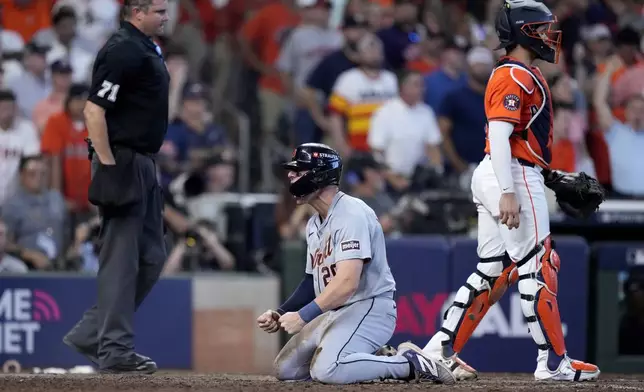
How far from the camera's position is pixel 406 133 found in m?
12.4

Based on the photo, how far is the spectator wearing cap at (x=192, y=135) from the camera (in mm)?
12039

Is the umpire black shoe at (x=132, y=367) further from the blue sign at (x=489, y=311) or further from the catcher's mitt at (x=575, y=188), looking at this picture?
the blue sign at (x=489, y=311)

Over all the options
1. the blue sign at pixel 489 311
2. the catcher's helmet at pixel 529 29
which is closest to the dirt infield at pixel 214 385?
the catcher's helmet at pixel 529 29

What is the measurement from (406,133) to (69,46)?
12.5ft

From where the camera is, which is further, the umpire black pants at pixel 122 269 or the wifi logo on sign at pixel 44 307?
the wifi logo on sign at pixel 44 307

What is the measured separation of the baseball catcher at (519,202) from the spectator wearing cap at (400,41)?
648cm

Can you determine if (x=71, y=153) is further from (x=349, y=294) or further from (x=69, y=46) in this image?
(x=349, y=294)

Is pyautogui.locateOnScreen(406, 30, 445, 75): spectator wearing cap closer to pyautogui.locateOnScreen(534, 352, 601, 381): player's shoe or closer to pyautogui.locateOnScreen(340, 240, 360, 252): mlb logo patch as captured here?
pyautogui.locateOnScreen(534, 352, 601, 381): player's shoe

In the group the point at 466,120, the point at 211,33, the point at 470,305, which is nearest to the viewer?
the point at 470,305

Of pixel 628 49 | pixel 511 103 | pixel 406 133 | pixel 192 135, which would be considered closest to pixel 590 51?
pixel 628 49

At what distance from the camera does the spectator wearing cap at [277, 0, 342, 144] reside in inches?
534

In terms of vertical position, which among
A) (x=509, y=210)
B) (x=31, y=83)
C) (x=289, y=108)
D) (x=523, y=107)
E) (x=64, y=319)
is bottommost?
(x=64, y=319)

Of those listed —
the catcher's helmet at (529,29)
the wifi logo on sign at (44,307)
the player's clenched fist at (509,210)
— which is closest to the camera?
the player's clenched fist at (509,210)

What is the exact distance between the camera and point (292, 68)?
13.7 metres
